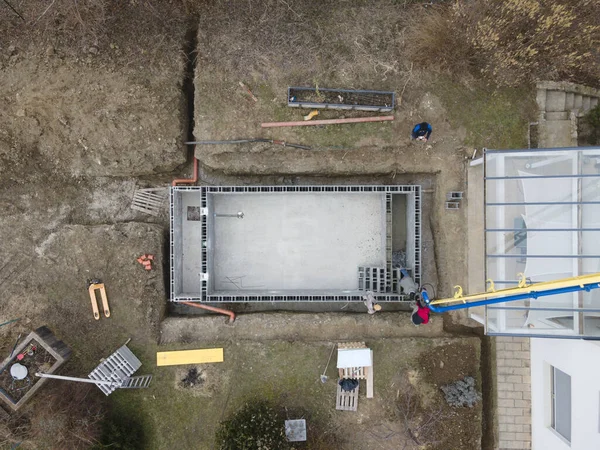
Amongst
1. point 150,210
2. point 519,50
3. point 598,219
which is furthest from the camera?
point 150,210

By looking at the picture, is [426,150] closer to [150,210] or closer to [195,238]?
[195,238]

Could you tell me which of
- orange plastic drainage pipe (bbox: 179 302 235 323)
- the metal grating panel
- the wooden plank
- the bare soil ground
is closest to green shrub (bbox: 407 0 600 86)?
the bare soil ground

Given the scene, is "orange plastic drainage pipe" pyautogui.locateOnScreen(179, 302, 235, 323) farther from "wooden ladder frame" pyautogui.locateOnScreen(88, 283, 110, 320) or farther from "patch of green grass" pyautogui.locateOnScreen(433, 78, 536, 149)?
"patch of green grass" pyautogui.locateOnScreen(433, 78, 536, 149)

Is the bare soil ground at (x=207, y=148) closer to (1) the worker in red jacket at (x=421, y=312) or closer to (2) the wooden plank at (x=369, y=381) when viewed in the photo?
(2) the wooden plank at (x=369, y=381)

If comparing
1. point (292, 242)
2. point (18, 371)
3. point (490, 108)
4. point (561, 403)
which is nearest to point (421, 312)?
point (292, 242)

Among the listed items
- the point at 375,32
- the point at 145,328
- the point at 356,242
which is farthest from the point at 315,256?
the point at 375,32
